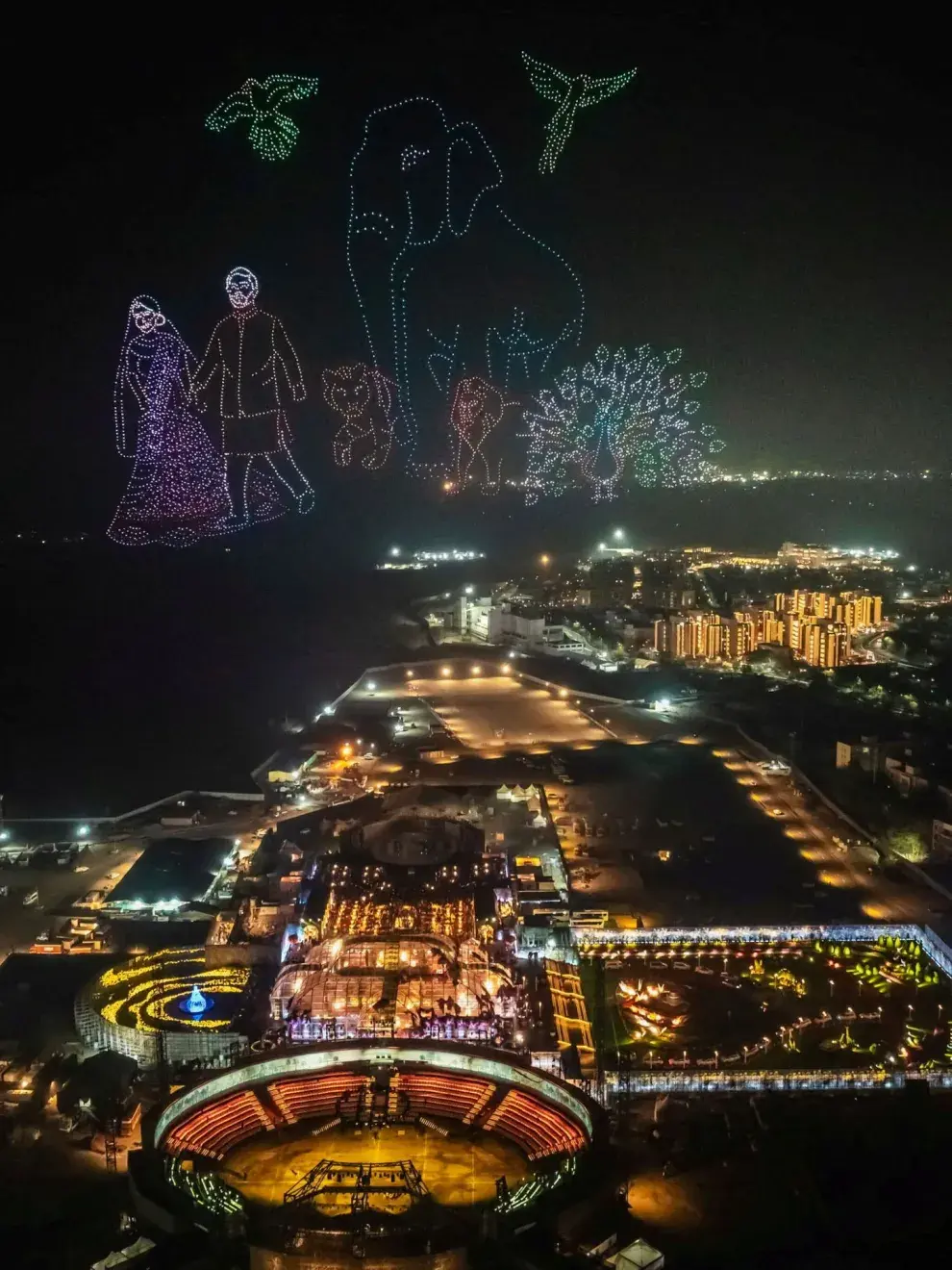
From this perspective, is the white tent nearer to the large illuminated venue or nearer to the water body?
the large illuminated venue

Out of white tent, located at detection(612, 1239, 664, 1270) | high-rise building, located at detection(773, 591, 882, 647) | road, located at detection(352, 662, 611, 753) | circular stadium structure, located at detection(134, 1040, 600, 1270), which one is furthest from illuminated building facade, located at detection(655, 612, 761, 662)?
white tent, located at detection(612, 1239, 664, 1270)

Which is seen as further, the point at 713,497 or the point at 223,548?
the point at 223,548

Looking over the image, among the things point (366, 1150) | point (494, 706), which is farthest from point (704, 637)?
point (366, 1150)

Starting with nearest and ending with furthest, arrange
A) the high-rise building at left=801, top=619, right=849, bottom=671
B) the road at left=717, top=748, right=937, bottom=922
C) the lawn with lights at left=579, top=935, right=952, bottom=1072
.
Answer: the lawn with lights at left=579, top=935, right=952, bottom=1072 < the road at left=717, top=748, right=937, bottom=922 < the high-rise building at left=801, top=619, right=849, bottom=671

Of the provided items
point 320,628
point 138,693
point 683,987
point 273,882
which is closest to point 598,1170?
point 683,987

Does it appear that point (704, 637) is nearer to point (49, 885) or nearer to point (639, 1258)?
point (49, 885)

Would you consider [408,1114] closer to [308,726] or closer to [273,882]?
[273,882]

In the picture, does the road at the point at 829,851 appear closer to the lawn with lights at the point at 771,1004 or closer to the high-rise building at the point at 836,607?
the lawn with lights at the point at 771,1004
